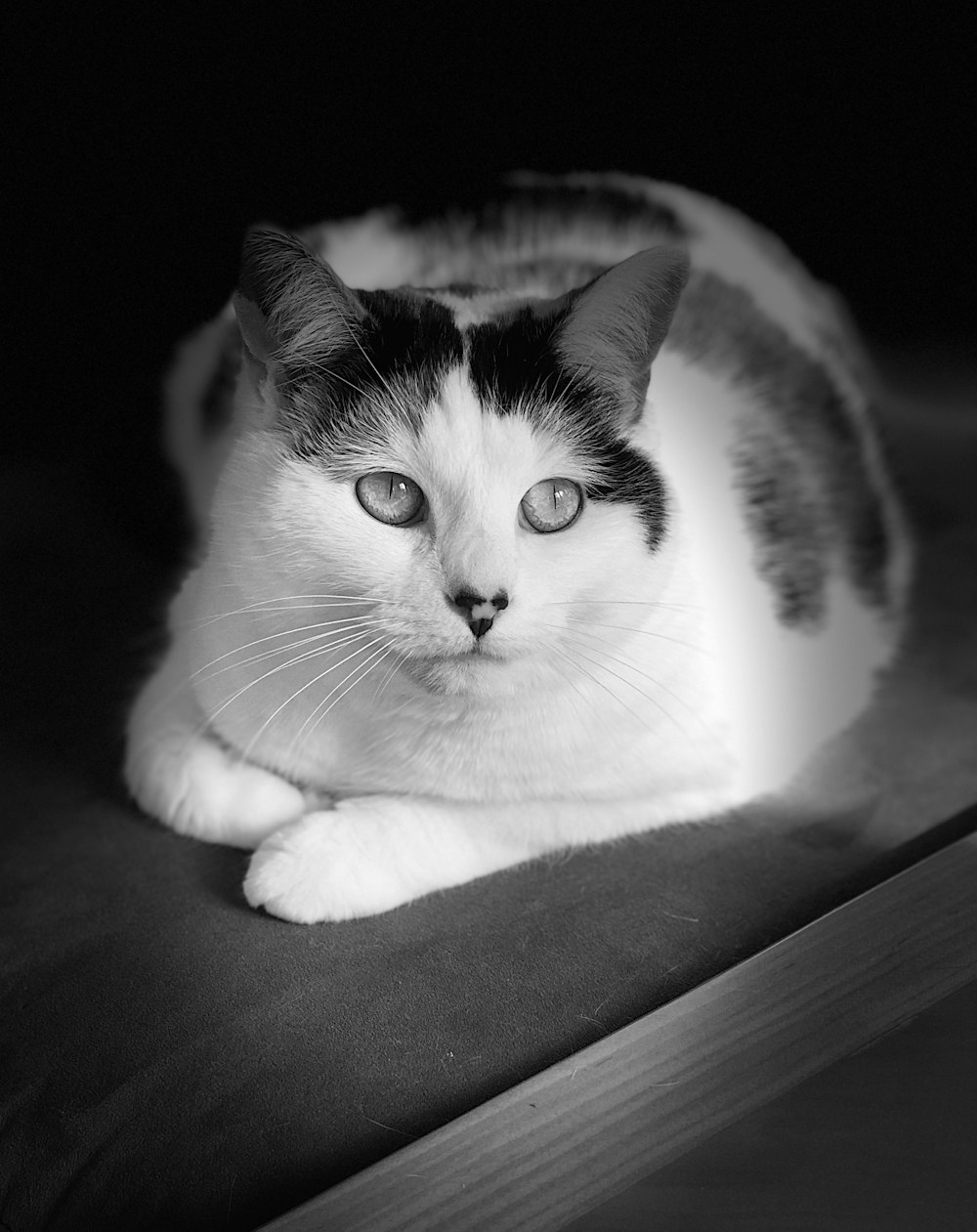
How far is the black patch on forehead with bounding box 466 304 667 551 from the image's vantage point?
3.16 ft

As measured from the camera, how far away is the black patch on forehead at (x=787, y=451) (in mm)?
1245

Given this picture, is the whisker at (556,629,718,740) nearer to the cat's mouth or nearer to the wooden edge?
the cat's mouth

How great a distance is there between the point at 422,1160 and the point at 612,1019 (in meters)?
0.23

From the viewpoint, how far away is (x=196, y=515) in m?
1.19

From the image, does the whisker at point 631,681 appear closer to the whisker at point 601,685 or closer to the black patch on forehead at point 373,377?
the whisker at point 601,685

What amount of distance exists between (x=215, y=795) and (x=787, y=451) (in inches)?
30.2

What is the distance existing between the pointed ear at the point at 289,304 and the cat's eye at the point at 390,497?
12 cm

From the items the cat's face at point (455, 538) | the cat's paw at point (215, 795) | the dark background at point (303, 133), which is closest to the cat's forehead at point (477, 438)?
the cat's face at point (455, 538)

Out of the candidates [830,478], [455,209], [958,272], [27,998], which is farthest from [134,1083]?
[958,272]

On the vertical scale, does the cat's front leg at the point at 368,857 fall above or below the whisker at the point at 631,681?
below

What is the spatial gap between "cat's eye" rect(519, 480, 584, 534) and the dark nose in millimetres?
99

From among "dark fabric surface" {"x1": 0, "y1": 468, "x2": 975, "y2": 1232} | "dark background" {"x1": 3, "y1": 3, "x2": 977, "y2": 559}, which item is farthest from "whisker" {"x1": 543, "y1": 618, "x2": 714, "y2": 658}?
"dark background" {"x1": 3, "y1": 3, "x2": 977, "y2": 559}

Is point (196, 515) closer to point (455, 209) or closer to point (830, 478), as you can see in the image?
point (455, 209)

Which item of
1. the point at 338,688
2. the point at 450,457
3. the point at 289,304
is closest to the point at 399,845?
the point at 338,688
